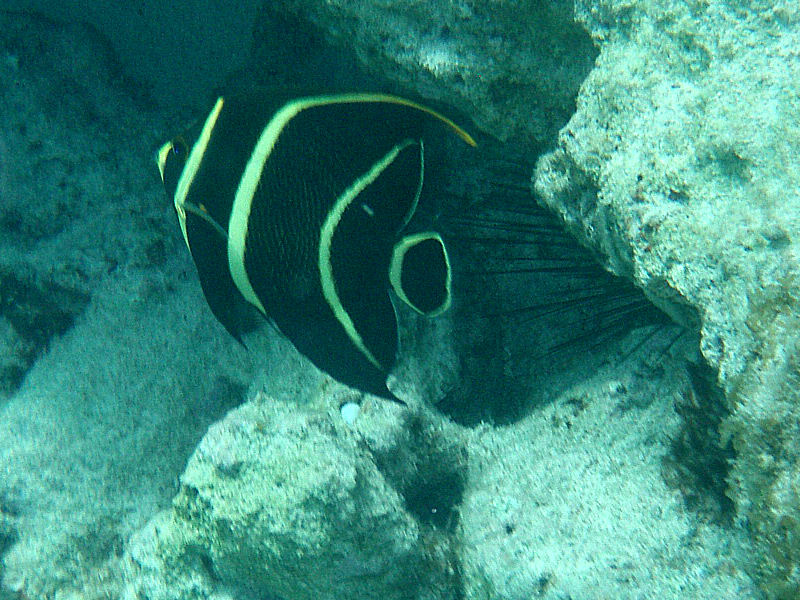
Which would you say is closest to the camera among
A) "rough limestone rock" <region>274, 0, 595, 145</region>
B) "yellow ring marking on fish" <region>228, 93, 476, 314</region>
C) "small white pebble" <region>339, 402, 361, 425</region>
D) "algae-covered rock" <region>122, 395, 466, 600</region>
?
"yellow ring marking on fish" <region>228, 93, 476, 314</region>

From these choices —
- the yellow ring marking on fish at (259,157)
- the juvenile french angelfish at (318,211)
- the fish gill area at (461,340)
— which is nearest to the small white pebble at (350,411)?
the fish gill area at (461,340)

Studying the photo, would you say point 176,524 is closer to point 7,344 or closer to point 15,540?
point 15,540

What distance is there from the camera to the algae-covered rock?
159 centimetres

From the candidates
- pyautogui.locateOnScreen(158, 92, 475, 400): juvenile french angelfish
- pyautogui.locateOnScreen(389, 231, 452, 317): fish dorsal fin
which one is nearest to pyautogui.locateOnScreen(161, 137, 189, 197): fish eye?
pyautogui.locateOnScreen(158, 92, 475, 400): juvenile french angelfish

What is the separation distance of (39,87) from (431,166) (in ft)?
7.44

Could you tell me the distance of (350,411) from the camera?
6.11ft

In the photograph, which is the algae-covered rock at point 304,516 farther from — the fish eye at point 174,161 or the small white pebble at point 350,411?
the fish eye at point 174,161

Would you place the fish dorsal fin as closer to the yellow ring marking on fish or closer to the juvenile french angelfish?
the juvenile french angelfish

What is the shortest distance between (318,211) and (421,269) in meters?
0.21

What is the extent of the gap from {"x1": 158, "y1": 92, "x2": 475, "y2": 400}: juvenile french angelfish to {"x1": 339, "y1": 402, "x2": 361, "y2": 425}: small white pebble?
0.92 meters

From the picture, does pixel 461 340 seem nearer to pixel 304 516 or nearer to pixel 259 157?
pixel 304 516

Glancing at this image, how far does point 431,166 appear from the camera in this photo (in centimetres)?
222

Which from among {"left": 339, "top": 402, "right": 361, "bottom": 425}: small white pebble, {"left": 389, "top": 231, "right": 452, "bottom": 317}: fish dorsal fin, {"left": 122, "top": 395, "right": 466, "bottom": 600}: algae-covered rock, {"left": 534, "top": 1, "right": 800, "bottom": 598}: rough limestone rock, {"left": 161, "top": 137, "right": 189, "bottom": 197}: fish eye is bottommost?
{"left": 122, "top": 395, "right": 466, "bottom": 600}: algae-covered rock

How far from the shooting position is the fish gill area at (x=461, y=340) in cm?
114
